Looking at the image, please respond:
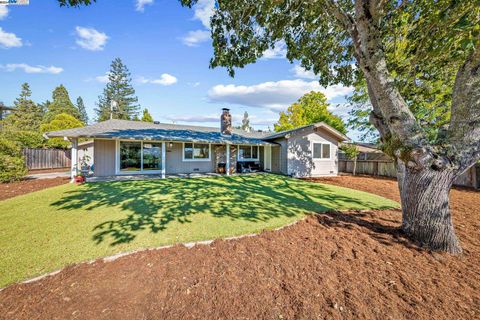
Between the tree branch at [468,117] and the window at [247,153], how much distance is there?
42.9ft

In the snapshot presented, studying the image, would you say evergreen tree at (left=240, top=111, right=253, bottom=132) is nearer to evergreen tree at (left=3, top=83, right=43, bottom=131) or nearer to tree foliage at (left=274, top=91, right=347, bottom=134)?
tree foliage at (left=274, top=91, right=347, bottom=134)

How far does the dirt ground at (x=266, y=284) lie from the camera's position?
227 cm

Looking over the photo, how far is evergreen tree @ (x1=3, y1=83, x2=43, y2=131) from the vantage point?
105ft

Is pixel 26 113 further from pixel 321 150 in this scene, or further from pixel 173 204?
pixel 321 150

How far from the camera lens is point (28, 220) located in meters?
5.01

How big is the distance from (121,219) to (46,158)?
19064 mm

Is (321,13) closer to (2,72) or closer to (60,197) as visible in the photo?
(60,197)

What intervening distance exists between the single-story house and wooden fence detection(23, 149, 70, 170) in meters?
8.27

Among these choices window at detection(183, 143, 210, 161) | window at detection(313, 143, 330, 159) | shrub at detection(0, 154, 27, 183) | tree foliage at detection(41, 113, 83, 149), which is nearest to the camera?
shrub at detection(0, 154, 27, 183)

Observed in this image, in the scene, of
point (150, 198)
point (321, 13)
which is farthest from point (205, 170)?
point (321, 13)

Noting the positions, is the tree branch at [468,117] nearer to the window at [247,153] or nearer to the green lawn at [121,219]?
the green lawn at [121,219]

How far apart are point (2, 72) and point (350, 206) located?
93.7ft

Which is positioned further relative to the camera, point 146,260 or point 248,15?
point 248,15

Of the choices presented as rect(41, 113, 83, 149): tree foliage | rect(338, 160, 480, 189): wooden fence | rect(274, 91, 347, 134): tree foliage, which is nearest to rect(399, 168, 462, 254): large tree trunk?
rect(338, 160, 480, 189): wooden fence
